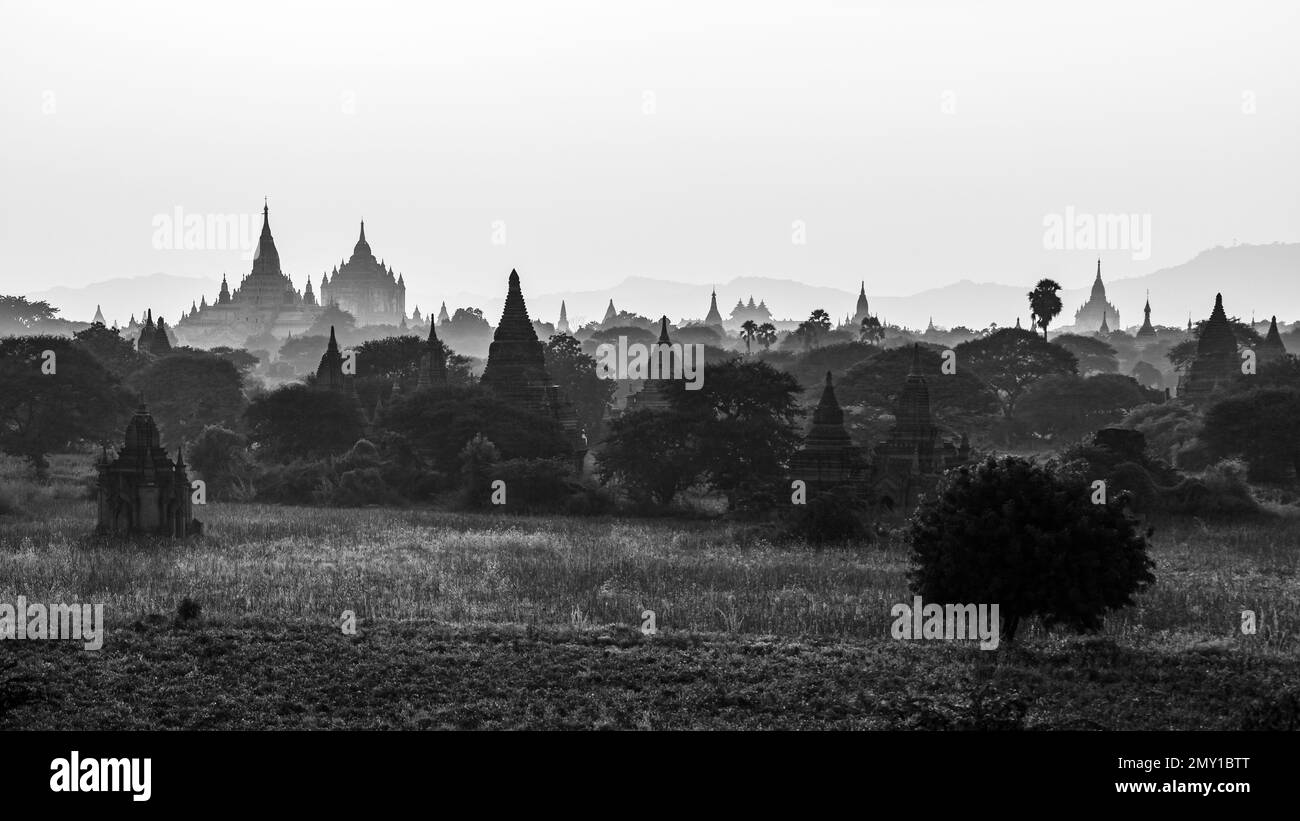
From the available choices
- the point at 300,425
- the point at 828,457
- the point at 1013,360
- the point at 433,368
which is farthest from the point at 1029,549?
the point at 1013,360

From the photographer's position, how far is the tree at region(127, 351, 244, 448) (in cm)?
8038

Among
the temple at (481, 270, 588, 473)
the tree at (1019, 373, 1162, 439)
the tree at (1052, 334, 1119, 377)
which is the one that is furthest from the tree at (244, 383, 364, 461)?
the tree at (1052, 334, 1119, 377)

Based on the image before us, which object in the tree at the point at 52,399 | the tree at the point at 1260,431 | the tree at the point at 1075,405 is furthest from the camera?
the tree at the point at 1075,405

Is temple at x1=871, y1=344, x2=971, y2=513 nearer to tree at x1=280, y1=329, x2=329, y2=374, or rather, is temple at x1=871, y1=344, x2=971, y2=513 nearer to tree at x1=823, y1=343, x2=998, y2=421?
tree at x1=823, y1=343, x2=998, y2=421

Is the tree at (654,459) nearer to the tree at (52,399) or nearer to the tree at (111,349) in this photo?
the tree at (52,399)

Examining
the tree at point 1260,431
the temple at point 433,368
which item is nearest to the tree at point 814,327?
the temple at point 433,368

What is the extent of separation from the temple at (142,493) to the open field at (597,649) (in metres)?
2.67

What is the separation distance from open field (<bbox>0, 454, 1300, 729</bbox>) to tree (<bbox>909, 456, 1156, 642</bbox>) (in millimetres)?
810

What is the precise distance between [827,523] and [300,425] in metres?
30.6

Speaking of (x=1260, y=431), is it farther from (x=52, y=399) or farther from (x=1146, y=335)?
(x=1146, y=335)

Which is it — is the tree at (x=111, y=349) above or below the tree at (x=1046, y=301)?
below

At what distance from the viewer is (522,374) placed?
206 feet

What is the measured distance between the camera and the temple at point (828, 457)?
4650cm
